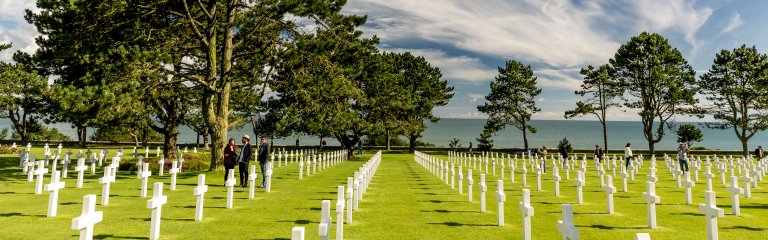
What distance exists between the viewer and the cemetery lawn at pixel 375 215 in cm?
693

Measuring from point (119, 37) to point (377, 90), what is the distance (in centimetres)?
2354

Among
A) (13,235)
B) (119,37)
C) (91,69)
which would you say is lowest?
(13,235)

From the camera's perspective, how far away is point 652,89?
1577 inches

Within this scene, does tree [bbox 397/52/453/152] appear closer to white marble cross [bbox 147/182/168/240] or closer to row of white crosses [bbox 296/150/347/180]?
row of white crosses [bbox 296/150/347/180]

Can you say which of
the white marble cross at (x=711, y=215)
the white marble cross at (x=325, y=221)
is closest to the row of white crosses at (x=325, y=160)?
the white marble cross at (x=325, y=221)

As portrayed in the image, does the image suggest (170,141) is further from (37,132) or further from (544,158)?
(37,132)

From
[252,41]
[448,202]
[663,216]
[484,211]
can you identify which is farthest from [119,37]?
[663,216]

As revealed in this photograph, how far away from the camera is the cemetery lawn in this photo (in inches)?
273

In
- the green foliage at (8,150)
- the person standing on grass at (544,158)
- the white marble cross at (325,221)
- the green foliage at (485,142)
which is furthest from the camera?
the green foliage at (485,142)

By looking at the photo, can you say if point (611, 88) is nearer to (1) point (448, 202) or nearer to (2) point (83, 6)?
(1) point (448, 202)

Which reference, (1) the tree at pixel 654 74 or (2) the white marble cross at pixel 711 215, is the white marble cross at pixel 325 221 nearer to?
(2) the white marble cross at pixel 711 215

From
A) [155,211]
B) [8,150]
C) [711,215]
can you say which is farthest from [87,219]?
[8,150]

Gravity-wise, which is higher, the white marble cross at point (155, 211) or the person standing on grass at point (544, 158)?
the person standing on grass at point (544, 158)

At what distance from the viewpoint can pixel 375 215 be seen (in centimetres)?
866
